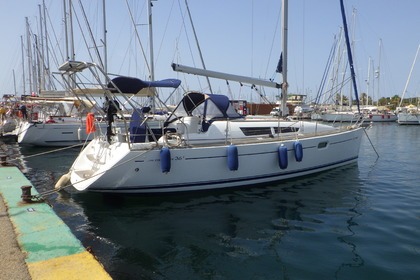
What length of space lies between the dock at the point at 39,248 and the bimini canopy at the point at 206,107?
16.2 feet

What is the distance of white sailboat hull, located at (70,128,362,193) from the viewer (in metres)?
8.05

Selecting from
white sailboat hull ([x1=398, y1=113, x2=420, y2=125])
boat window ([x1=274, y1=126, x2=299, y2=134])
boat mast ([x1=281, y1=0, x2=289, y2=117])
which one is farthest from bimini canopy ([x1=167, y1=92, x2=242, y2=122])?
white sailboat hull ([x1=398, y1=113, x2=420, y2=125])

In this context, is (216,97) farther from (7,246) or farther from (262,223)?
(7,246)

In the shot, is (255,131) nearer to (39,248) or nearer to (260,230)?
(260,230)

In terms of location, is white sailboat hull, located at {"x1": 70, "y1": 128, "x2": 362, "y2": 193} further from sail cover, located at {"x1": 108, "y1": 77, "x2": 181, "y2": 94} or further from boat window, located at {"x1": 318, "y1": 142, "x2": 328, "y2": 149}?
sail cover, located at {"x1": 108, "y1": 77, "x2": 181, "y2": 94}

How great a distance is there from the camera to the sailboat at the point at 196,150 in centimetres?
813

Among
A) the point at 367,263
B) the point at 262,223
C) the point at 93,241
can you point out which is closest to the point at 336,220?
the point at 262,223

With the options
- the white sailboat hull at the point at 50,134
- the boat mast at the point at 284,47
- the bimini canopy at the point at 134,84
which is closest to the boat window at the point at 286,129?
the boat mast at the point at 284,47

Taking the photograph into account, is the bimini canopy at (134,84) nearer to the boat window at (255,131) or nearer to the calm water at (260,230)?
the boat window at (255,131)

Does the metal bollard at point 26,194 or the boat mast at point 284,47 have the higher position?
the boat mast at point 284,47

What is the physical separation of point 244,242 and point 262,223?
3.51 ft

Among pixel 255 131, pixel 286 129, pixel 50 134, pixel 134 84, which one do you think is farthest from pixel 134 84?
pixel 50 134

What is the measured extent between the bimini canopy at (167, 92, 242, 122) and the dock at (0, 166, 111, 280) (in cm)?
495

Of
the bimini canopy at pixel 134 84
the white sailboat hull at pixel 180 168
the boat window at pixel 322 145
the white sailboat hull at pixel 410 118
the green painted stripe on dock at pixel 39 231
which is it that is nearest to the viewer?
the green painted stripe on dock at pixel 39 231
